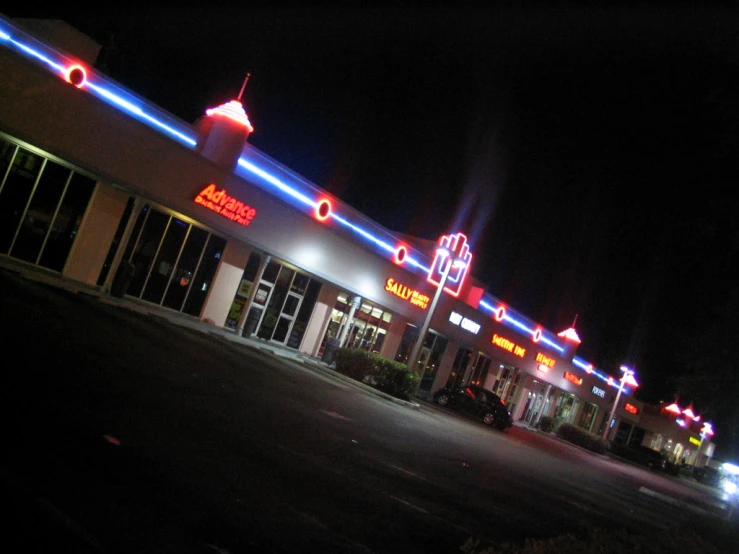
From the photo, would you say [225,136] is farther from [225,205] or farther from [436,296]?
[436,296]

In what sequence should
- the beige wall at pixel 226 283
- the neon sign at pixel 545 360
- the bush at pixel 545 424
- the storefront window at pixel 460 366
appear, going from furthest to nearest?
1. the neon sign at pixel 545 360
2. the bush at pixel 545 424
3. the storefront window at pixel 460 366
4. the beige wall at pixel 226 283

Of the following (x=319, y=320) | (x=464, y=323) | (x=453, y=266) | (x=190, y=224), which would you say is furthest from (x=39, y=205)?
(x=464, y=323)

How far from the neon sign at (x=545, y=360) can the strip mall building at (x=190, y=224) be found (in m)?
11.5

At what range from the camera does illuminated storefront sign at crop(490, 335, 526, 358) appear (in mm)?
38406

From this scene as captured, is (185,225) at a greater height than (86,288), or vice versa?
(185,225)

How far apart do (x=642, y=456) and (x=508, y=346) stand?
1796cm

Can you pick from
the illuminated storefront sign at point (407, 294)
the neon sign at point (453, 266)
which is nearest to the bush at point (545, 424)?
the neon sign at point (453, 266)

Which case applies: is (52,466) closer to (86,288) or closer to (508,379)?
(86,288)

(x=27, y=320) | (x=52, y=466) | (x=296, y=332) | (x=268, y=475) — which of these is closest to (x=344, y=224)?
(x=296, y=332)

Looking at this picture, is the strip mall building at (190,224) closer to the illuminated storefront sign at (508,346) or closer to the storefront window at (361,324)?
the storefront window at (361,324)

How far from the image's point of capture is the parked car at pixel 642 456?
157 ft

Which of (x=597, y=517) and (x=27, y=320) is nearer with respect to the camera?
(x=27, y=320)

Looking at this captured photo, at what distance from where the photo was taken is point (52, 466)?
16.6ft

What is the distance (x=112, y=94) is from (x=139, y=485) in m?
15.9
